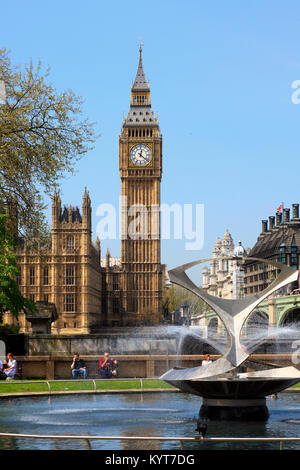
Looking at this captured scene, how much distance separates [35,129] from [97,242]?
367ft

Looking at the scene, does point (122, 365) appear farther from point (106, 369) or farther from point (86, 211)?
point (86, 211)

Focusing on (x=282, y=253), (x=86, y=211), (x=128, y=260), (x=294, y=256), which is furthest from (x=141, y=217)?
(x=294, y=256)

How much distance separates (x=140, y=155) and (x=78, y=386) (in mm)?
118260

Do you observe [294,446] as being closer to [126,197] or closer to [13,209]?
[13,209]

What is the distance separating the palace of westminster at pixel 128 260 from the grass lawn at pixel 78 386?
279 feet

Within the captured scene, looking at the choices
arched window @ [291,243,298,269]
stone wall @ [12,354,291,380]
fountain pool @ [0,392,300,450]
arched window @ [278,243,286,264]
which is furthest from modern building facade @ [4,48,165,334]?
fountain pool @ [0,392,300,450]

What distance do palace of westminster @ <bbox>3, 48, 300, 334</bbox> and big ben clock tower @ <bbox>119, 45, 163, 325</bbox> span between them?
18cm

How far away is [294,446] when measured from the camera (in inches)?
438

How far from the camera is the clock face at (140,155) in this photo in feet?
451

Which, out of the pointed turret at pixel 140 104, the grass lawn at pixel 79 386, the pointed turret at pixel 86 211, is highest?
the pointed turret at pixel 140 104

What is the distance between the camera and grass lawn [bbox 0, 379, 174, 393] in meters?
21.0

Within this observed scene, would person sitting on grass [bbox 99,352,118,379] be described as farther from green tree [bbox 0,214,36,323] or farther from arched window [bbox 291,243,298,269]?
arched window [bbox 291,243,298,269]

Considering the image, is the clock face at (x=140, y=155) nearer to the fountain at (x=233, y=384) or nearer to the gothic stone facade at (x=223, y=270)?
the gothic stone facade at (x=223, y=270)

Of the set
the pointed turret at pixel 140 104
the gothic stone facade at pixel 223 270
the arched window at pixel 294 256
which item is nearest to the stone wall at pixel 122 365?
the arched window at pixel 294 256
